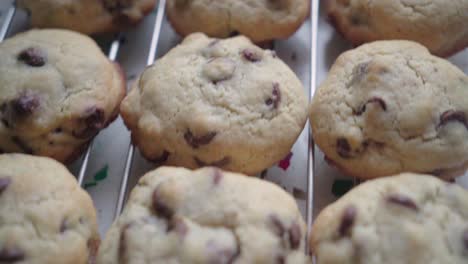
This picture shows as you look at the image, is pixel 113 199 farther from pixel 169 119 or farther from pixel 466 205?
pixel 466 205

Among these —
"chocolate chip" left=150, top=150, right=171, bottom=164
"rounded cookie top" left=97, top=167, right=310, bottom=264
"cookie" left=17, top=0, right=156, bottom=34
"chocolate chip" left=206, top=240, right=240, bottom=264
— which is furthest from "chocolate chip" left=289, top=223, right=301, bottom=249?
"cookie" left=17, top=0, right=156, bottom=34

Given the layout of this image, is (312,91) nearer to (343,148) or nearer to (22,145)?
(343,148)

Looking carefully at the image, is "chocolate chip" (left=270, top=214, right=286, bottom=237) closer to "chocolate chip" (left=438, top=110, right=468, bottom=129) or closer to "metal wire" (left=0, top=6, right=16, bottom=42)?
"chocolate chip" (left=438, top=110, right=468, bottom=129)

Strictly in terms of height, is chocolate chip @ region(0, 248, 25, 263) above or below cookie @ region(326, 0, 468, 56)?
below

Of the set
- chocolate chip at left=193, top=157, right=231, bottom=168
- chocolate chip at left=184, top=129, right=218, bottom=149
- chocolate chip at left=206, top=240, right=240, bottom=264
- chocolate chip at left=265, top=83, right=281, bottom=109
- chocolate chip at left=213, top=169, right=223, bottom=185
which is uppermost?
chocolate chip at left=265, top=83, right=281, bottom=109

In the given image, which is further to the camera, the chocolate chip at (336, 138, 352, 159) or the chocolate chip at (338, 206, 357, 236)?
the chocolate chip at (336, 138, 352, 159)

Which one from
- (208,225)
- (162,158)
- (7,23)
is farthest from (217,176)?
(7,23)

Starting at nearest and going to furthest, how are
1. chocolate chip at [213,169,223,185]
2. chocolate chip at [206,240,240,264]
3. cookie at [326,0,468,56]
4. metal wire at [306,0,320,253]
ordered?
chocolate chip at [206,240,240,264] → chocolate chip at [213,169,223,185] → metal wire at [306,0,320,253] → cookie at [326,0,468,56]
